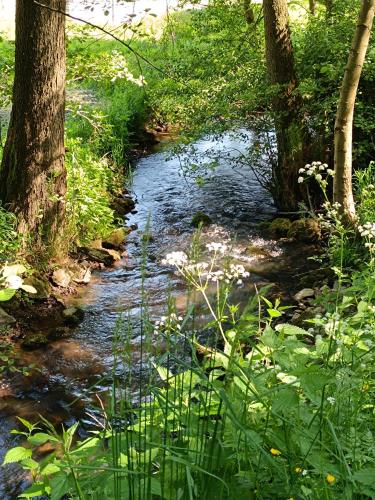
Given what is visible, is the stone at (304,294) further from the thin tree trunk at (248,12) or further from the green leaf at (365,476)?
the thin tree trunk at (248,12)

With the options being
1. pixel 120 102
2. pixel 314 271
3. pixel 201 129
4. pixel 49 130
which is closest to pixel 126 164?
pixel 120 102

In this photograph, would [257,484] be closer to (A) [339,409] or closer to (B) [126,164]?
(A) [339,409]

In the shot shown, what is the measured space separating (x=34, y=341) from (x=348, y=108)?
3840 mm

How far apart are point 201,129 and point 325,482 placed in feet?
23.7

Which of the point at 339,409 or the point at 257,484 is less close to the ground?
the point at 339,409

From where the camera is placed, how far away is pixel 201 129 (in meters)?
8.43

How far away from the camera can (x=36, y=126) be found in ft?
20.4

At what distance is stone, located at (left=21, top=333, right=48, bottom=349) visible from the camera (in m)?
5.44

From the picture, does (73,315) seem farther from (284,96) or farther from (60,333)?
(284,96)

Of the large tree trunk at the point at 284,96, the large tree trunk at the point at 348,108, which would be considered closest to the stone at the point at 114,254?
the large tree trunk at the point at 284,96

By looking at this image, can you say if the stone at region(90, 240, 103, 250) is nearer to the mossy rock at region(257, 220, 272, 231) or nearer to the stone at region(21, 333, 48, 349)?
the stone at region(21, 333, 48, 349)

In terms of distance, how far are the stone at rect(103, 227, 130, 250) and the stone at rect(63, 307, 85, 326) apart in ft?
5.51

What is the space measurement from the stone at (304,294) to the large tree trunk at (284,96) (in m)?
2.41

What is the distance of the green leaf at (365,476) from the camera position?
1.55 metres
